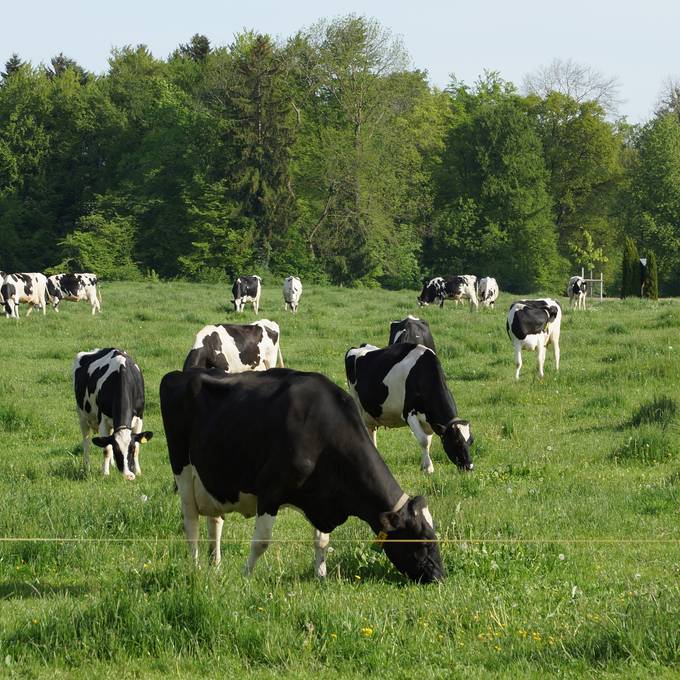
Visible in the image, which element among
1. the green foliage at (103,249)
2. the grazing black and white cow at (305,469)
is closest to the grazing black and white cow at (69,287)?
the green foliage at (103,249)

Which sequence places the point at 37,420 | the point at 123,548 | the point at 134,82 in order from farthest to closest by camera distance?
the point at 134,82 → the point at 37,420 → the point at 123,548

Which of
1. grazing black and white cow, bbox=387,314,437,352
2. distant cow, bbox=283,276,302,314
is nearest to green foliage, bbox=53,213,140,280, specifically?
distant cow, bbox=283,276,302,314

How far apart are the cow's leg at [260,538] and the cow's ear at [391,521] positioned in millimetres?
778

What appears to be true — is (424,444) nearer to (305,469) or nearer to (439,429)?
(439,429)

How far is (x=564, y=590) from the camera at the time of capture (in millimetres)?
7328

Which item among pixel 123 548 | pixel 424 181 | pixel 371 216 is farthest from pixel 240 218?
pixel 123 548

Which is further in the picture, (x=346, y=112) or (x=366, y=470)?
(x=346, y=112)

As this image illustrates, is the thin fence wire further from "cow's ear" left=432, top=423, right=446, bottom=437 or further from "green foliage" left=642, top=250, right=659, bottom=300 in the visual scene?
"green foliage" left=642, top=250, right=659, bottom=300

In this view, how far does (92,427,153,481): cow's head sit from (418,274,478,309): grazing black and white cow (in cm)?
2813

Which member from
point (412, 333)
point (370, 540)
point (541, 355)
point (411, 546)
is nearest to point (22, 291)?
point (541, 355)

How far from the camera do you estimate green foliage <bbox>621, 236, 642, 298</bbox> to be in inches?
2041

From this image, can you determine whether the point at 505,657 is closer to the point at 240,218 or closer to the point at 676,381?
the point at 676,381

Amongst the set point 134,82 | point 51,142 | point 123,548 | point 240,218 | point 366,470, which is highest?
point 134,82

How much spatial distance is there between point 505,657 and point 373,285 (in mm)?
62335
